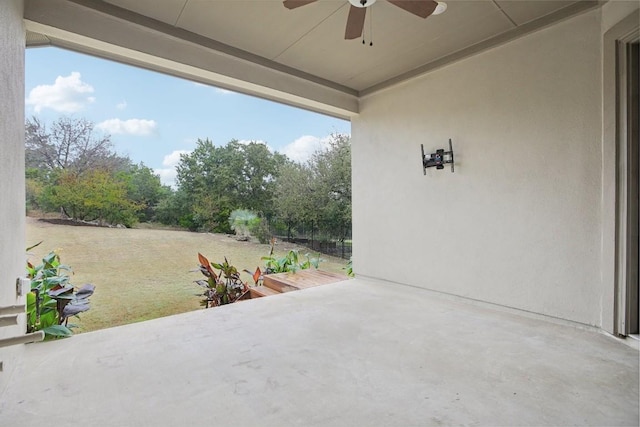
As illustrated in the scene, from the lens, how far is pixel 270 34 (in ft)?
9.80

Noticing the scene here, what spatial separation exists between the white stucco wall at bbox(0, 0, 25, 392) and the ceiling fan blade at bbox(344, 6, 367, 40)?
209 cm

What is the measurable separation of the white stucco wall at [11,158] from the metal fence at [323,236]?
405 cm

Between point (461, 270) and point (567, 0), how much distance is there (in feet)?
8.60

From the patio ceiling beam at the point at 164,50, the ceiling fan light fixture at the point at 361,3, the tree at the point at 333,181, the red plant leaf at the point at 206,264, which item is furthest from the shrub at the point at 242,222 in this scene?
the ceiling fan light fixture at the point at 361,3

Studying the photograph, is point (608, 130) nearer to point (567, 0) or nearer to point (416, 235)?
point (567, 0)

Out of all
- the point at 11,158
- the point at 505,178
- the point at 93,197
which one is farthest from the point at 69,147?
the point at 505,178

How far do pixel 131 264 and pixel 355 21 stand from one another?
3912 mm

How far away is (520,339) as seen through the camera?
7.70 feet

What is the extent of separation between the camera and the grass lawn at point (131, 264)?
3.41m

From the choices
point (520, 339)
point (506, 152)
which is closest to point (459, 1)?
point (506, 152)

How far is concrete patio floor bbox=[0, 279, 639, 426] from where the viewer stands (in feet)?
4.80

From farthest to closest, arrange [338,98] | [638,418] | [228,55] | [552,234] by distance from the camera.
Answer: [338,98] < [228,55] < [552,234] < [638,418]

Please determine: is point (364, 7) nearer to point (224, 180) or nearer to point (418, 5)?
point (418, 5)

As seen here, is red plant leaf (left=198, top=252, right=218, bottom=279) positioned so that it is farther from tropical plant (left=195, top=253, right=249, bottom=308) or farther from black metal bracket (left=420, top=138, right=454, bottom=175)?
black metal bracket (left=420, top=138, right=454, bottom=175)
